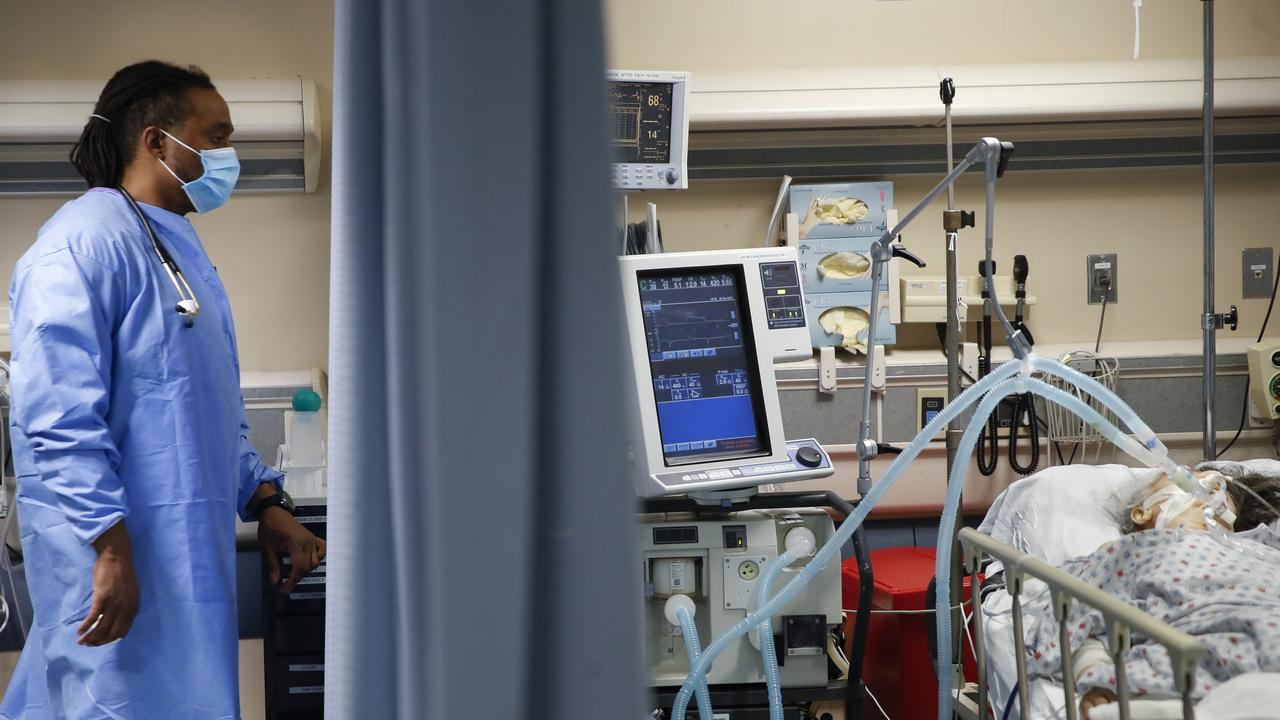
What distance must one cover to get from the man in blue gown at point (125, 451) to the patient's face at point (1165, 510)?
2.08 meters

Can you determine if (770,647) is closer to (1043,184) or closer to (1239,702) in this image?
(1239,702)

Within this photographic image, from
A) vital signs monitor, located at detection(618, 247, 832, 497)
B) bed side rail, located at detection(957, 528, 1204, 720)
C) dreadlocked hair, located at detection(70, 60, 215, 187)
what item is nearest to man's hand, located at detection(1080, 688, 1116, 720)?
bed side rail, located at detection(957, 528, 1204, 720)

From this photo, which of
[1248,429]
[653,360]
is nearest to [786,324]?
[653,360]

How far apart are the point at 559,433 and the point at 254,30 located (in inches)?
129

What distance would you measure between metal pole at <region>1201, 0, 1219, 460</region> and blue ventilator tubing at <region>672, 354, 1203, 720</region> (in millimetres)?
861

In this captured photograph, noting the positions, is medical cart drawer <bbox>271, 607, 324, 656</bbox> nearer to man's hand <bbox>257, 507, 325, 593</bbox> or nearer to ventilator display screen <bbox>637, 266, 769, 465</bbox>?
man's hand <bbox>257, 507, 325, 593</bbox>

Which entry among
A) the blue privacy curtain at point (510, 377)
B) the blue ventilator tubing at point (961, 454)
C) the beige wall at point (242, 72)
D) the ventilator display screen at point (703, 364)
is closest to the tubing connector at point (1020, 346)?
the blue ventilator tubing at point (961, 454)

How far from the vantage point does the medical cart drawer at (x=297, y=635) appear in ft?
7.77

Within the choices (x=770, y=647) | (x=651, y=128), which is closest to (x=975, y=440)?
(x=770, y=647)

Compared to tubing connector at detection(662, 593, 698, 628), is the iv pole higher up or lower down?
higher up

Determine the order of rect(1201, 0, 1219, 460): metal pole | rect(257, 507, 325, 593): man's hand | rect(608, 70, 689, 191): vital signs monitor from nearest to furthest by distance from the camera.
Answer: rect(257, 507, 325, 593): man's hand, rect(1201, 0, 1219, 460): metal pole, rect(608, 70, 689, 191): vital signs monitor

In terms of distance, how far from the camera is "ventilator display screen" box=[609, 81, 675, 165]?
2.83 meters

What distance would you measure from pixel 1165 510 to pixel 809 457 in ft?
2.84

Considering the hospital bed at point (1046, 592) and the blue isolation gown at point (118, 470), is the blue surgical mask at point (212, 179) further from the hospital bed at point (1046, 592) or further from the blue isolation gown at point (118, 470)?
the hospital bed at point (1046, 592)
